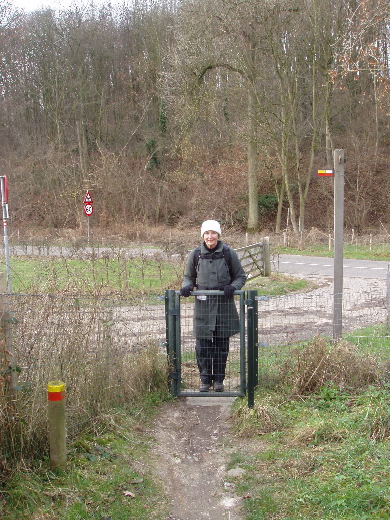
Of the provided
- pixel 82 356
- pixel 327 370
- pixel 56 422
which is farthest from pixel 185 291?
pixel 56 422

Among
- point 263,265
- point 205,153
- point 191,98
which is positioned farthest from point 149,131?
point 263,265

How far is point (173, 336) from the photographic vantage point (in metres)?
6.29

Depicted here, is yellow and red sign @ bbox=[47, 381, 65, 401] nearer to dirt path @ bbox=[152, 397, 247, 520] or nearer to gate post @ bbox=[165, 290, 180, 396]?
dirt path @ bbox=[152, 397, 247, 520]

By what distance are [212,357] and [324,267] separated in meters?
14.2

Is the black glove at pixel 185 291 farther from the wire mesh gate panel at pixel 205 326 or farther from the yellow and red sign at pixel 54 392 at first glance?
the yellow and red sign at pixel 54 392

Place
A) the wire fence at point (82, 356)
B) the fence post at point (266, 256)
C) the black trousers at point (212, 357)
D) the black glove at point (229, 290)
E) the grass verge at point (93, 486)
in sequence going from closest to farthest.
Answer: the grass verge at point (93, 486), the wire fence at point (82, 356), the black glove at point (229, 290), the black trousers at point (212, 357), the fence post at point (266, 256)

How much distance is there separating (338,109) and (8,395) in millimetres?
32337

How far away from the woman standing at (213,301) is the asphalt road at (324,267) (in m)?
11.1

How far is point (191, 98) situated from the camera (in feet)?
93.6

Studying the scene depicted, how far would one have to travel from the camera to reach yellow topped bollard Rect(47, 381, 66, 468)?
4422 mm

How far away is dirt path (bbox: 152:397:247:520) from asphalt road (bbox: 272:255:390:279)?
11515 mm

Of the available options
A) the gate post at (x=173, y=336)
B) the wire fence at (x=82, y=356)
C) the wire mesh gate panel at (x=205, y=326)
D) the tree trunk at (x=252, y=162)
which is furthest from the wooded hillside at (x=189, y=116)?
the gate post at (x=173, y=336)

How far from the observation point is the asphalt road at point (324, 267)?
18116 mm

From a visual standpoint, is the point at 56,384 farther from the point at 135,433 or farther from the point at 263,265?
the point at 263,265
